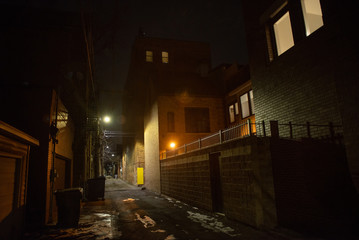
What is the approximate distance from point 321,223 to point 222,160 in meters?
3.94

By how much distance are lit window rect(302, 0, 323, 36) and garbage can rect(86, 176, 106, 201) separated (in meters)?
14.1

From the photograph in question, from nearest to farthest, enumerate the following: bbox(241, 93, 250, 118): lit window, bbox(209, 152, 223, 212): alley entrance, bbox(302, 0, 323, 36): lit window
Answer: bbox(302, 0, 323, 36): lit window
bbox(209, 152, 223, 212): alley entrance
bbox(241, 93, 250, 118): lit window

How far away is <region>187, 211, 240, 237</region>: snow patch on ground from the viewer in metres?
7.34

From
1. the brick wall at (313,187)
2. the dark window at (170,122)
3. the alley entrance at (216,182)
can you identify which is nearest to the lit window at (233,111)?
the dark window at (170,122)

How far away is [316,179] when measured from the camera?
24.4ft

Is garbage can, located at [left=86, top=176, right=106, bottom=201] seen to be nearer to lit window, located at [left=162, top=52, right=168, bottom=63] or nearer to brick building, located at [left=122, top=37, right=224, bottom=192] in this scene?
brick building, located at [left=122, top=37, right=224, bottom=192]

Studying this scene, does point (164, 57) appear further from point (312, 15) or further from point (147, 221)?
point (147, 221)

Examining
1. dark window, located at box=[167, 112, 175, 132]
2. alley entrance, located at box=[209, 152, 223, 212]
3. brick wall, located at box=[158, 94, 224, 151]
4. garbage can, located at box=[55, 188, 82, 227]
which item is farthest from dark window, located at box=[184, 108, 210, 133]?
garbage can, located at box=[55, 188, 82, 227]

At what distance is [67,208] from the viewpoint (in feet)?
26.5

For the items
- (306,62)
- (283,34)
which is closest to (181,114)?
(283,34)

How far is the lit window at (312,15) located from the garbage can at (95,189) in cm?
1413

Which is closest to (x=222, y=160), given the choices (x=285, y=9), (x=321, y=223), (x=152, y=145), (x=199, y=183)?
(x=199, y=183)

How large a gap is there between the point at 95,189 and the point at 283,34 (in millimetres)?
14095

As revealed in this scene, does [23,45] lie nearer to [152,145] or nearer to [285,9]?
[285,9]
